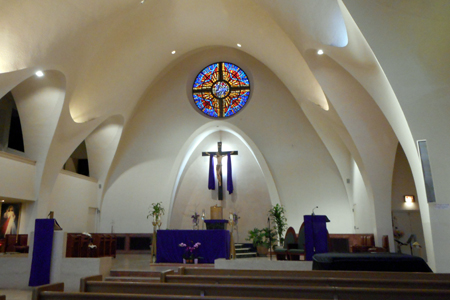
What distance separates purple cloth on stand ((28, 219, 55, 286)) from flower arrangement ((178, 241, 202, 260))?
2.81 meters

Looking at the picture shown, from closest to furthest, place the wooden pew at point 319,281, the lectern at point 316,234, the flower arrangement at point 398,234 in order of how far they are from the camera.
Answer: the wooden pew at point 319,281 → the lectern at point 316,234 → the flower arrangement at point 398,234

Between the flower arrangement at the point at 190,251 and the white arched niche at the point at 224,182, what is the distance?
3837 mm

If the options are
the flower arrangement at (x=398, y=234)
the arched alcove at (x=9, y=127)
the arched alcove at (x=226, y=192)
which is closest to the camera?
the flower arrangement at (x=398, y=234)

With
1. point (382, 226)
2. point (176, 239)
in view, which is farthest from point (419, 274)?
point (176, 239)

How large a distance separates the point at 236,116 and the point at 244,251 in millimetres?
4519

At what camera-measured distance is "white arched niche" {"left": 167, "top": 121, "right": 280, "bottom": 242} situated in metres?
12.6

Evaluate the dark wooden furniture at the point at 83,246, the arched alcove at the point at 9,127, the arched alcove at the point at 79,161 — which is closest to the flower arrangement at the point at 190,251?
the dark wooden furniture at the point at 83,246

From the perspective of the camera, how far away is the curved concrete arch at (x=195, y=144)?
40.1 feet

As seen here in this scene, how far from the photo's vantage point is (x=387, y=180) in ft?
28.4

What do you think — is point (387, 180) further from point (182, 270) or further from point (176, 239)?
point (182, 270)

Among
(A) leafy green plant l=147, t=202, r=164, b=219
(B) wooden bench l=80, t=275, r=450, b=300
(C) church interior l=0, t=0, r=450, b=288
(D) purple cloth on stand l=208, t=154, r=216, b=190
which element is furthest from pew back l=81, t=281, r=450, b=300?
(D) purple cloth on stand l=208, t=154, r=216, b=190

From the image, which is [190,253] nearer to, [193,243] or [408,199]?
[193,243]

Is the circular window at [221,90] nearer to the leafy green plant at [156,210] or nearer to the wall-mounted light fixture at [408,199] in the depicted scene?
the leafy green plant at [156,210]

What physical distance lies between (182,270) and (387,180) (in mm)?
6203
